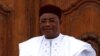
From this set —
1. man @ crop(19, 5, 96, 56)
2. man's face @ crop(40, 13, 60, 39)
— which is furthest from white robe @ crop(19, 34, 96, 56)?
man's face @ crop(40, 13, 60, 39)

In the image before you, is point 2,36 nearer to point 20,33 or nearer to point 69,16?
point 20,33

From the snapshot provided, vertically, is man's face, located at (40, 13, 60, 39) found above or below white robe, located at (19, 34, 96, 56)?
above

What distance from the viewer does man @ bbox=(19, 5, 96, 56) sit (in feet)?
11.1

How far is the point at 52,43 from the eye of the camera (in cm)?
348

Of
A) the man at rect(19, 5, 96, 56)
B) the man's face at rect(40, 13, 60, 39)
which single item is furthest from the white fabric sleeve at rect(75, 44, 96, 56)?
the man's face at rect(40, 13, 60, 39)

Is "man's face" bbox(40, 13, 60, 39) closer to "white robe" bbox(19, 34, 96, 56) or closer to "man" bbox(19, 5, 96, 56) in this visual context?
"man" bbox(19, 5, 96, 56)

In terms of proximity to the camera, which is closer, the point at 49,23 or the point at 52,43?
the point at 49,23

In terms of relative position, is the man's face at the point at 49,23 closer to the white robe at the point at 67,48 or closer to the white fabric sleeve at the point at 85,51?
the white robe at the point at 67,48

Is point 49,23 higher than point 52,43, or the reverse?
point 49,23

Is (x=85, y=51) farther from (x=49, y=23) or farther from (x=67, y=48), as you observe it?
(x=49, y=23)

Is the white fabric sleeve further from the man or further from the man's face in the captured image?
the man's face

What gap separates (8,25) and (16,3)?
197mm

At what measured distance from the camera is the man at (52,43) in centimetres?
339

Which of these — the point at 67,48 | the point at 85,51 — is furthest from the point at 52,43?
the point at 85,51
